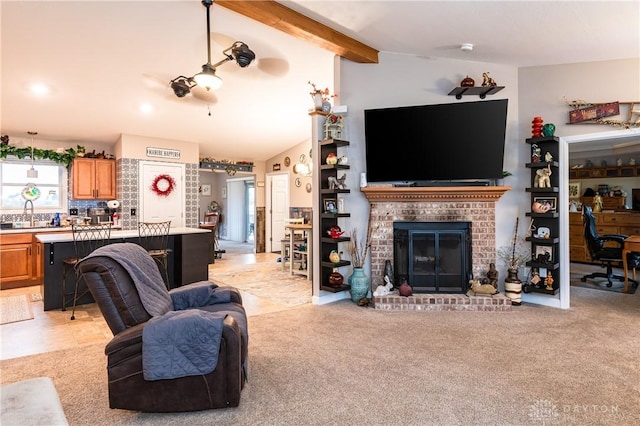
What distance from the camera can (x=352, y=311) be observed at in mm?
4043

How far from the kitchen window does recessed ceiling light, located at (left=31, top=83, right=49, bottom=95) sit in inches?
76.4

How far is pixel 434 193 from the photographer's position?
428 cm

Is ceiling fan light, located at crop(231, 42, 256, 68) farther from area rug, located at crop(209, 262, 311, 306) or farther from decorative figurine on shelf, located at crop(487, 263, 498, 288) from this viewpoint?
decorative figurine on shelf, located at crop(487, 263, 498, 288)

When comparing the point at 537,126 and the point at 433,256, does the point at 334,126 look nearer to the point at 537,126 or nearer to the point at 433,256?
the point at 433,256

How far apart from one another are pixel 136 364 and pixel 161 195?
539cm

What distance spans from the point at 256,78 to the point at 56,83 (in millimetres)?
2470

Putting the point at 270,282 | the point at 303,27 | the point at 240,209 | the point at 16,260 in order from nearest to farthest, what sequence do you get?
1. the point at 303,27
2. the point at 16,260
3. the point at 270,282
4. the point at 240,209

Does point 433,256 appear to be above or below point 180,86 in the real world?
below

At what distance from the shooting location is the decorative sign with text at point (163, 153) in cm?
670

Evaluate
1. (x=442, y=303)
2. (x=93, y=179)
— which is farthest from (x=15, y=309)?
(x=442, y=303)

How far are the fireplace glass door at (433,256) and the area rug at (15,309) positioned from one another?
4.14 m

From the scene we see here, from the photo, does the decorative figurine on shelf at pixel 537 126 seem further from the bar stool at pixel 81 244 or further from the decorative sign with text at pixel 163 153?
the decorative sign with text at pixel 163 153

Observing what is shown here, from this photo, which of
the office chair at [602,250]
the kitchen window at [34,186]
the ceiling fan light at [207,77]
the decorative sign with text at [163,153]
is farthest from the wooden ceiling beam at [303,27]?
the kitchen window at [34,186]

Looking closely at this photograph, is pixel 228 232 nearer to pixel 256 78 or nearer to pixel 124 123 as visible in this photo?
pixel 124 123
